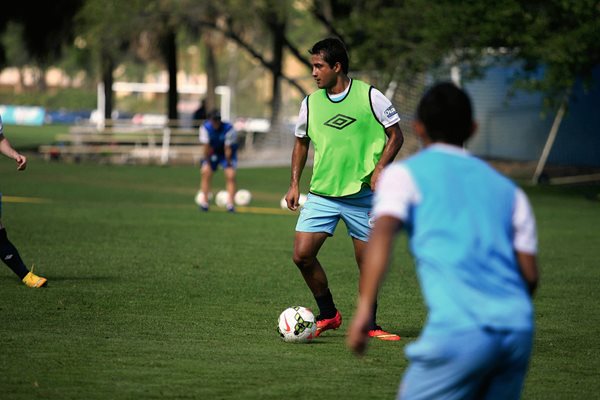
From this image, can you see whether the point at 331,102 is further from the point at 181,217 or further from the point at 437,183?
the point at 181,217

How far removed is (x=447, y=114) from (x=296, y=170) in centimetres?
469

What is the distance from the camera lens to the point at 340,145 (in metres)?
8.77

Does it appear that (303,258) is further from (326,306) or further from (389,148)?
(389,148)

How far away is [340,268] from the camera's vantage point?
14117mm

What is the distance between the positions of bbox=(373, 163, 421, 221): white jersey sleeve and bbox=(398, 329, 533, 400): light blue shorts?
50 cm

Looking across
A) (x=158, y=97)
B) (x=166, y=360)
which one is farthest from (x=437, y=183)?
(x=158, y=97)

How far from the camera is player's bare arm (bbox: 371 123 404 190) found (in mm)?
8727

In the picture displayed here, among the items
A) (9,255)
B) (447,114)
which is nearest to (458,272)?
(447,114)

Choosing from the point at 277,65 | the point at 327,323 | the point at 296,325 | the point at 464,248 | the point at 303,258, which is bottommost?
the point at 277,65

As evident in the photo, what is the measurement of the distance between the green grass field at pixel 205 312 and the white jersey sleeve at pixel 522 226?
108 inches

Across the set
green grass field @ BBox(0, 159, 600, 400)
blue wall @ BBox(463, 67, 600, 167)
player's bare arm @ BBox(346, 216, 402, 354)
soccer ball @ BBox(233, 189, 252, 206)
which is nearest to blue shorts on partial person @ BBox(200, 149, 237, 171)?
soccer ball @ BBox(233, 189, 252, 206)

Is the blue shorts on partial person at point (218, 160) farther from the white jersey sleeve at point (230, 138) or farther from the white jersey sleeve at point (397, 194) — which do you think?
the white jersey sleeve at point (397, 194)

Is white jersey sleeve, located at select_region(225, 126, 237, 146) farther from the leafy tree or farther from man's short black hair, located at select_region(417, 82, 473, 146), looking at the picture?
man's short black hair, located at select_region(417, 82, 473, 146)

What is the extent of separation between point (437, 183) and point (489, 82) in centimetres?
3499
